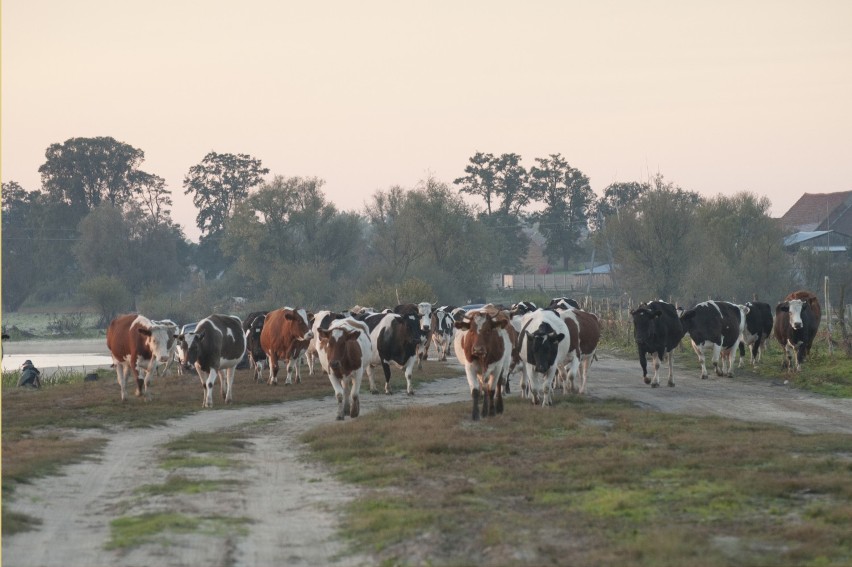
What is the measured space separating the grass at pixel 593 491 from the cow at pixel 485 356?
68 cm

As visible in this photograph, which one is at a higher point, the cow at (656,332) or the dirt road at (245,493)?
the cow at (656,332)

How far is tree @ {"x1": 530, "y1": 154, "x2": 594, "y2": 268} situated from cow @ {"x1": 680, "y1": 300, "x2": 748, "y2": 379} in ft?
331

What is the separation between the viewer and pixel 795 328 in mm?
32594

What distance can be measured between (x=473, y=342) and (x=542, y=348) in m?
2.39

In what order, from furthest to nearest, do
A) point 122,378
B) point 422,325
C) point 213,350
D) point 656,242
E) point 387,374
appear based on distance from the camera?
point 656,242 → point 422,325 → point 387,374 → point 122,378 → point 213,350

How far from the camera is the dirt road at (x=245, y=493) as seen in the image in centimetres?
1120

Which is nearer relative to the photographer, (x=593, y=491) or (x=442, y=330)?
(x=593, y=491)

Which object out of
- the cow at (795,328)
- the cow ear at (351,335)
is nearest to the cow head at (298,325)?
the cow ear at (351,335)

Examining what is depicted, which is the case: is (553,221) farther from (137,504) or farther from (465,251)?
(137,504)

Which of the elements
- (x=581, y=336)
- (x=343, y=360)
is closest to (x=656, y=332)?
(x=581, y=336)

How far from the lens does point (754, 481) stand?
1394 cm

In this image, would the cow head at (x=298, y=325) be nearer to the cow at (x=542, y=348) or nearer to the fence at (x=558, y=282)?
the cow at (x=542, y=348)

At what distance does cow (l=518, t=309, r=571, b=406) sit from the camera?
23.6 meters

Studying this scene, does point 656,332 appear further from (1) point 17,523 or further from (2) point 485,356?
(1) point 17,523
